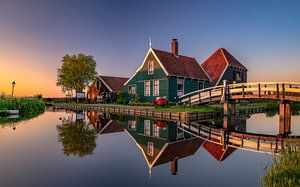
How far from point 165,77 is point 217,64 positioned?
12.1 metres

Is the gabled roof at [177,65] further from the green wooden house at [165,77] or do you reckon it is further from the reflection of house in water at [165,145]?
the reflection of house in water at [165,145]

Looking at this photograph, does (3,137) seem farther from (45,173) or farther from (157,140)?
(157,140)

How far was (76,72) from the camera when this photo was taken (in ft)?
173

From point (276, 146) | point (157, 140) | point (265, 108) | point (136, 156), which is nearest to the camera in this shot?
point (136, 156)

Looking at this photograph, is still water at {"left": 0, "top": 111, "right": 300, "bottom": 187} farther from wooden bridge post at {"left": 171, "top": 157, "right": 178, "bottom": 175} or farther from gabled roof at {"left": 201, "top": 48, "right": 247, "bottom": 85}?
gabled roof at {"left": 201, "top": 48, "right": 247, "bottom": 85}

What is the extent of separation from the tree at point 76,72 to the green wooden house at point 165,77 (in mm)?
25098

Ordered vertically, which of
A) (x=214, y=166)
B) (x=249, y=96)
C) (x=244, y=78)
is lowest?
(x=214, y=166)

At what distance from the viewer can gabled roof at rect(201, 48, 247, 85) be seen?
3277cm

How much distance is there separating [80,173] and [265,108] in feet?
104

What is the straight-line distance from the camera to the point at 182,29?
89.8 ft

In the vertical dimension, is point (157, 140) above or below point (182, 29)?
below

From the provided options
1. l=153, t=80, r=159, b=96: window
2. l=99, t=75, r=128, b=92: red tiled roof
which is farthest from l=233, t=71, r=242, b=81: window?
l=99, t=75, r=128, b=92: red tiled roof

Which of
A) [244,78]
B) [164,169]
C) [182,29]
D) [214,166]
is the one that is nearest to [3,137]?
[164,169]

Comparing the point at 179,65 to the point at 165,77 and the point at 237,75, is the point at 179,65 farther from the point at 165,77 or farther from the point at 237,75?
the point at 237,75
